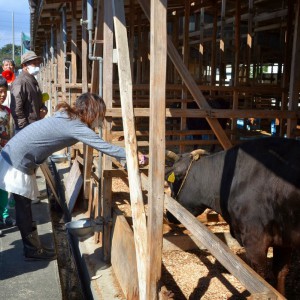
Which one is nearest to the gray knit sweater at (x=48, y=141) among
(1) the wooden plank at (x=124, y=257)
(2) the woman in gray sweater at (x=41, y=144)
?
(2) the woman in gray sweater at (x=41, y=144)

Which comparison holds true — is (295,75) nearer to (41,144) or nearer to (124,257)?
(124,257)

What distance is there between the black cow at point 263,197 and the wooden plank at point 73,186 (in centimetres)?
247

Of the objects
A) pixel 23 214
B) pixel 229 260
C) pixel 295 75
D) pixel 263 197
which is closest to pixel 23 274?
pixel 23 214

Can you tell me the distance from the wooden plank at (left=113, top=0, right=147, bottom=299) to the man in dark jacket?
286 cm

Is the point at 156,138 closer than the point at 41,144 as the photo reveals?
Yes

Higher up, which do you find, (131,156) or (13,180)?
(131,156)

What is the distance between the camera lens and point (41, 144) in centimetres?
405

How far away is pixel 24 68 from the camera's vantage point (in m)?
6.27

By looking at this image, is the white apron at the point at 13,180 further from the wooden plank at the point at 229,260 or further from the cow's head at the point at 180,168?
the wooden plank at the point at 229,260

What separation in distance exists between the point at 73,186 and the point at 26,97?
56.8 inches

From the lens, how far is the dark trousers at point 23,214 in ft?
14.6

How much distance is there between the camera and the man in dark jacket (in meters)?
5.98

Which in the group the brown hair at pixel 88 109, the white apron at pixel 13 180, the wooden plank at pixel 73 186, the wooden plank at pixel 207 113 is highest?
the brown hair at pixel 88 109

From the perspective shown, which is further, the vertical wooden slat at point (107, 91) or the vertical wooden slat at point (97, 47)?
the vertical wooden slat at point (97, 47)
